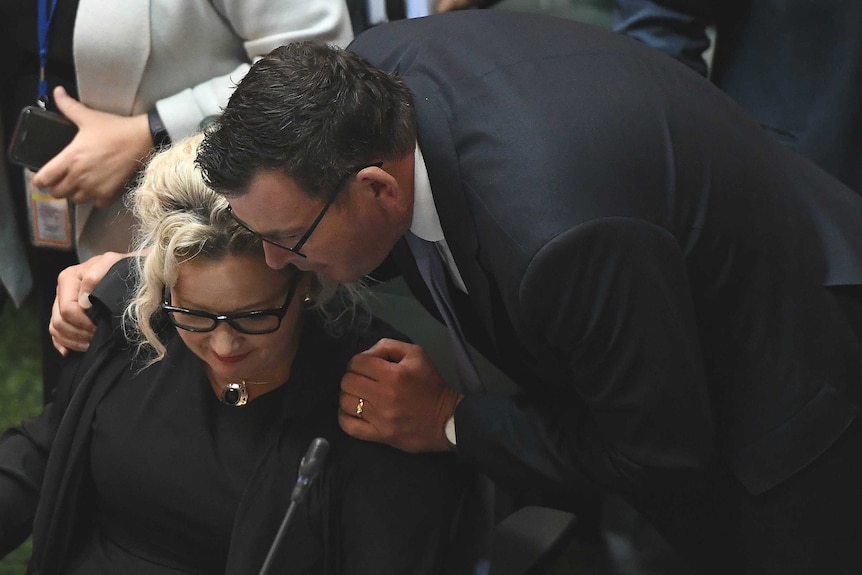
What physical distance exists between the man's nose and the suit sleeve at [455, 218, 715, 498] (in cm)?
32

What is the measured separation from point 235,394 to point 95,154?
540 millimetres

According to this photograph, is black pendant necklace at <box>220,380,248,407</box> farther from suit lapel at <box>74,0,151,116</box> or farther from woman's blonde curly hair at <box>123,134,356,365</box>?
suit lapel at <box>74,0,151,116</box>

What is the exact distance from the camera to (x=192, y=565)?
1694 millimetres

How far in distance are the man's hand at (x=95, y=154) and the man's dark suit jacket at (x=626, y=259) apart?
491 millimetres

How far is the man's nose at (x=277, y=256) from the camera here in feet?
4.67

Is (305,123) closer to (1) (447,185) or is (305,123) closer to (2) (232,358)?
(1) (447,185)

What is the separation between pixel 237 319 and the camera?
1566 mm

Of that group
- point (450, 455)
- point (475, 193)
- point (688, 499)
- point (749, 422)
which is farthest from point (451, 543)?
point (475, 193)

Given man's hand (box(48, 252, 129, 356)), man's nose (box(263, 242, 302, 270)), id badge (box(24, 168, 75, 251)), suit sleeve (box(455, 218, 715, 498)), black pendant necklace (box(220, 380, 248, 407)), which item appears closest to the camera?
suit sleeve (box(455, 218, 715, 498))

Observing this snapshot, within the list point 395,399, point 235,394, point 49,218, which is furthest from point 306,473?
point 49,218

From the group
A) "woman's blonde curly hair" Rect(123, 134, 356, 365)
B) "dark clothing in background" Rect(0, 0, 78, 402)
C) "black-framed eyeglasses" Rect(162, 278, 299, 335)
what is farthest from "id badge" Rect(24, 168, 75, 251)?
"black-framed eyeglasses" Rect(162, 278, 299, 335)

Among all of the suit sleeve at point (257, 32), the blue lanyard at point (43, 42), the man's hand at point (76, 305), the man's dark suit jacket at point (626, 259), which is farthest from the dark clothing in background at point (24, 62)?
the man's dark suit jacket at point (626, 259)

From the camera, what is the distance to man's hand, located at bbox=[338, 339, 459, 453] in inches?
61.1

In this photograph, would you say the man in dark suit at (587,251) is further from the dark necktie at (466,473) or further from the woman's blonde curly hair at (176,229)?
the woman's blonde curly hair at (176,229)
